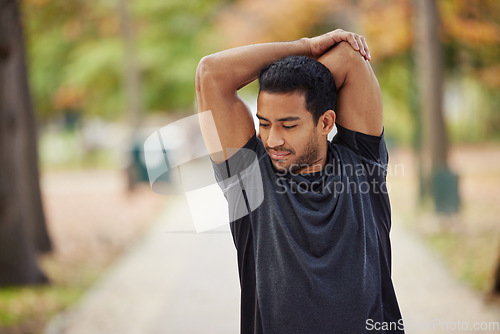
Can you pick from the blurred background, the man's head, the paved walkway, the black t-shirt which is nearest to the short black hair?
the man's head

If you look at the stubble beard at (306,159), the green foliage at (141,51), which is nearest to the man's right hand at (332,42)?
the stubble beard at (306,159)

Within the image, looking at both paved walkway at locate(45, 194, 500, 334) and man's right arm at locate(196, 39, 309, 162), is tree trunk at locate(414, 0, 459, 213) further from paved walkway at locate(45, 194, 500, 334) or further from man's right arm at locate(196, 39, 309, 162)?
man's right arm at locate(196, 39, 309, 162)

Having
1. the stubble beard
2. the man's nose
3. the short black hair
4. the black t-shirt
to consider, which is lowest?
the black t-shirt

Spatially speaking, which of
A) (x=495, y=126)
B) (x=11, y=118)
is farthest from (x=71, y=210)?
(x=495, y=126)

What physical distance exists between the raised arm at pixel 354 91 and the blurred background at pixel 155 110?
4.25 m

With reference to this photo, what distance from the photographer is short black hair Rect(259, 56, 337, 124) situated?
2018 mm

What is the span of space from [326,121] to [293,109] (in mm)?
158

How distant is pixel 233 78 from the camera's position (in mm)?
2129

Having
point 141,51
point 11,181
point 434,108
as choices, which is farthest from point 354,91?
point 141,51

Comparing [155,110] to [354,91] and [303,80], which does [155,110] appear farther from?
[303,80]

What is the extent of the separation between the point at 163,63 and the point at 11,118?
15733 millimetres

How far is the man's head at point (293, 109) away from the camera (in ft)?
6.64

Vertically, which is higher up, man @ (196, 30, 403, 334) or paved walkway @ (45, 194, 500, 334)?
man @ (196, 30, 403, 334)

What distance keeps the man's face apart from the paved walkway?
2.32 m
